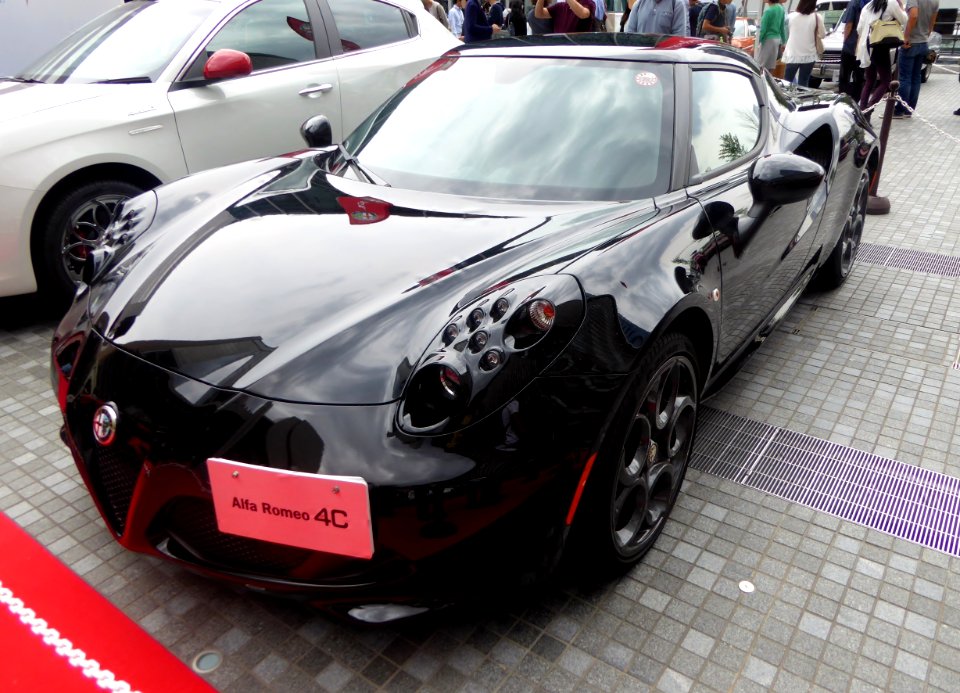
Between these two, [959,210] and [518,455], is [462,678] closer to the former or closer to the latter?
[518,455]

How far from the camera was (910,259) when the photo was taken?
5277 mm

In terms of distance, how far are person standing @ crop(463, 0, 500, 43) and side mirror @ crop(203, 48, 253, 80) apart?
19.6ft

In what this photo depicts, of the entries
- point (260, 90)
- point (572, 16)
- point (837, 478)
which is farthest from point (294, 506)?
point (572, 16)

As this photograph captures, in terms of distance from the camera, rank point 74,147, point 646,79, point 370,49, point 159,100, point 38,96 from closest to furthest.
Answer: point 646,79, point 74,147, point 38,96, point 159,100, point 370,49

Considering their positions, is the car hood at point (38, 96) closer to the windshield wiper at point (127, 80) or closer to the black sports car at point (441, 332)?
the windshield wiper at point (127, 80)

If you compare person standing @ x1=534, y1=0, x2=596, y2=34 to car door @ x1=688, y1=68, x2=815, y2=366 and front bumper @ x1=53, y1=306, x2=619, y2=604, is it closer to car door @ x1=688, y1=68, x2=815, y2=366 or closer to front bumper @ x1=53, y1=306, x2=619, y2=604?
car door @ x1=688, y1=68, x2=815, y2=366

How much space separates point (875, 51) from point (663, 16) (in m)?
3.24

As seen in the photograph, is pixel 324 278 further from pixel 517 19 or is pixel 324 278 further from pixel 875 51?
pixel 517 19

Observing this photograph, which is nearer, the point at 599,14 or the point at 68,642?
the point at 68,642

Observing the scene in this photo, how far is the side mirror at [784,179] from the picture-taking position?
269 cm

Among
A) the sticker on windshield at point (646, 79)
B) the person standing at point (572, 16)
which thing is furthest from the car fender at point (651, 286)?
the person standing at point (572, 16)

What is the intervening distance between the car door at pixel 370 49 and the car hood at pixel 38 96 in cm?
155

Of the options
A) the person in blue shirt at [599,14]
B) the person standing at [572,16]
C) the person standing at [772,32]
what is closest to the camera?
the person standing at [572,16]

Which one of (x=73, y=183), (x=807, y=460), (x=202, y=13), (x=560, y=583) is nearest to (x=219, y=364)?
(x=560, y=583)
